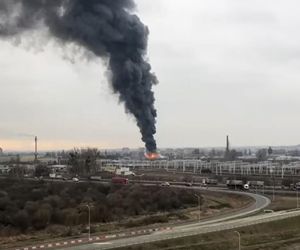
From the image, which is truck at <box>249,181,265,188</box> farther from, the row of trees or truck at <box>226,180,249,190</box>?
the row of trees

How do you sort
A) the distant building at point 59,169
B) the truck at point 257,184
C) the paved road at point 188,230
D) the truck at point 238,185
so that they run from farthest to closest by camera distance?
1. the distant building at point 59,169
2. the truck at point 257,184
3. the truck at point 238,185
4. the paved road at point 188,230

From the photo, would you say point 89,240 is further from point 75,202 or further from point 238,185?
point 238,185

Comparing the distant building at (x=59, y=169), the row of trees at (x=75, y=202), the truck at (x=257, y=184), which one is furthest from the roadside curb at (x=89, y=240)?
the distant building at (x=59, y=169)

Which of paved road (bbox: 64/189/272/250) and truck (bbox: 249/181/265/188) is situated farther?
truck (bbox: 249/181/265/188)

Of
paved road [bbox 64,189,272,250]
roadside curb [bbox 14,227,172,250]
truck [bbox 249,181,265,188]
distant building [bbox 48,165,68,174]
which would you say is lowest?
roadside curb [bbox 14,227,172,250]

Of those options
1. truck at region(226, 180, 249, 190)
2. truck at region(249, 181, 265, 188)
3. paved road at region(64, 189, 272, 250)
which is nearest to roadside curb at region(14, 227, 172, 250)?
paved road at region(64, 189, 272, 250)

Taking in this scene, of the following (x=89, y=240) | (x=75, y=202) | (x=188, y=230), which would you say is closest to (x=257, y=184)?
(x=75, y=202)

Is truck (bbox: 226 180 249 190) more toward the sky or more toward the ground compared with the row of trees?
more toward the sky

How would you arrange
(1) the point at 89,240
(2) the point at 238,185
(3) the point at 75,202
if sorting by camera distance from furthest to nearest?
1. (2) the point at 238,185
2. (3) the point at 75,202
3. (1) the point at 89,240

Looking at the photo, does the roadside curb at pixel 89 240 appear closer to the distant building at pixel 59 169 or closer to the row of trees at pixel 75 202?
the row of trees at pixel 75 202

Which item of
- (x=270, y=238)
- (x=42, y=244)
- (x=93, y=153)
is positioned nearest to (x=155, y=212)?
(x=270, y=238)
